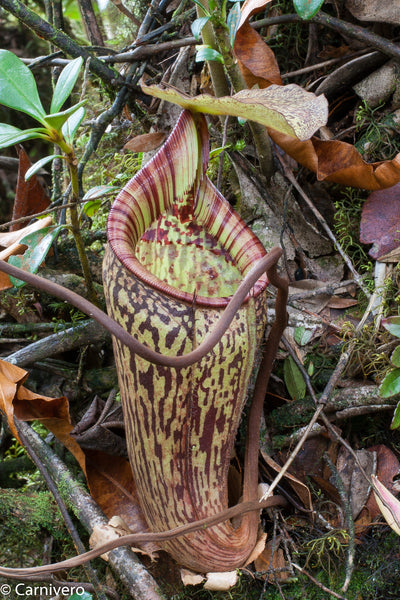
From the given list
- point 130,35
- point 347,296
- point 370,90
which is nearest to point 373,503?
point 347,296

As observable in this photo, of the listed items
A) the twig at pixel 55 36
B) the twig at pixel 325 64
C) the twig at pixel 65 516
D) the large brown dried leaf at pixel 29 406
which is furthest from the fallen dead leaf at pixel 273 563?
the twig at pixel 55 36

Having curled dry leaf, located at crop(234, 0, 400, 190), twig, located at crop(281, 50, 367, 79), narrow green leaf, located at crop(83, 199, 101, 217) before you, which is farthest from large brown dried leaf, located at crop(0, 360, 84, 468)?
twig, located at crop(281, 50, 367, 79)

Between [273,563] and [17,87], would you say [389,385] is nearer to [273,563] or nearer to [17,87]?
[273,563]

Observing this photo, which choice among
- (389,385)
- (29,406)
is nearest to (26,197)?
(29,406)

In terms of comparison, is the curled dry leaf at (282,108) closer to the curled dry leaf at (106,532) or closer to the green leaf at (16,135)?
the green leaf at (16,135)

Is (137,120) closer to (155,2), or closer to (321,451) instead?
(155,2)

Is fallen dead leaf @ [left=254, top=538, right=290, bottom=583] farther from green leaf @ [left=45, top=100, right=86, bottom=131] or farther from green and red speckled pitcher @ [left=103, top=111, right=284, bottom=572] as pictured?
green leaf @ [left=45, top=100, right=86, bottom=131]
